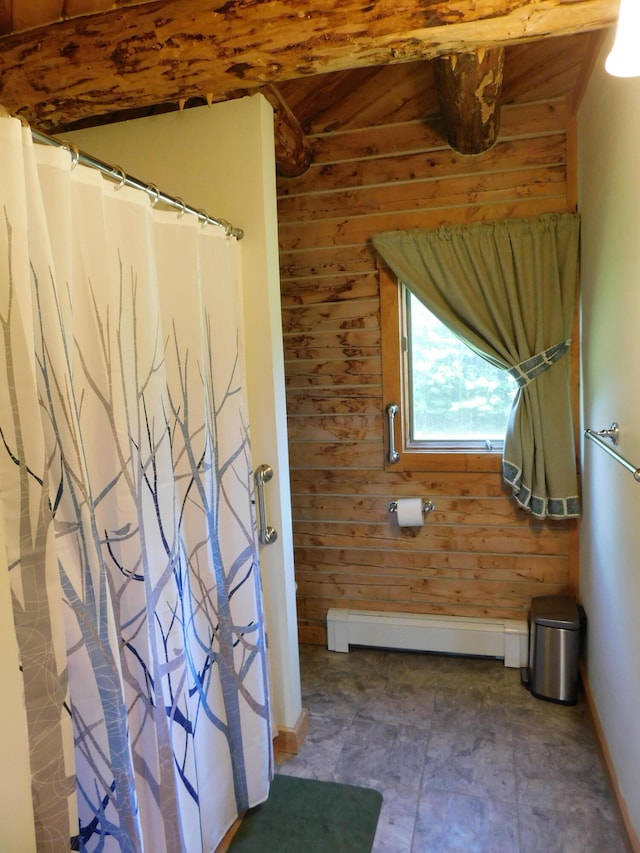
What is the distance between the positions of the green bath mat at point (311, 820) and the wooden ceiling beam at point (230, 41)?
7.71ft

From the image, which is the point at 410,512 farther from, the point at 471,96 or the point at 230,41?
the point at 230,41

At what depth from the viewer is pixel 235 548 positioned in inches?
69.5

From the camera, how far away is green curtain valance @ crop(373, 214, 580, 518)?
246cm

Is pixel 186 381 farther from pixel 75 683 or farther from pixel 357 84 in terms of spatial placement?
pixel 357 84

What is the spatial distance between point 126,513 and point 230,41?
1358mm

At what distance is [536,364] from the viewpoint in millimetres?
2506

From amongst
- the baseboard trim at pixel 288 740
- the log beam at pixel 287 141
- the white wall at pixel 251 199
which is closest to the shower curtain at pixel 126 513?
the white wall at pixel 251 199

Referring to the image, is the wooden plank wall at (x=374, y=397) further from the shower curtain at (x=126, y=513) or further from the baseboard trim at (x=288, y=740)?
the shower curtain at (x=126, y=513)

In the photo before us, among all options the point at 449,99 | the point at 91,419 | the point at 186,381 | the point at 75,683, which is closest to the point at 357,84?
the point at 449,99

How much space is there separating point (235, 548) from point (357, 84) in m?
2.10

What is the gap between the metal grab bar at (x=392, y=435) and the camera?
2.75m

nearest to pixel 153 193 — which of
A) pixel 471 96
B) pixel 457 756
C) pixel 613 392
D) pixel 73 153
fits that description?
pixel 73 153

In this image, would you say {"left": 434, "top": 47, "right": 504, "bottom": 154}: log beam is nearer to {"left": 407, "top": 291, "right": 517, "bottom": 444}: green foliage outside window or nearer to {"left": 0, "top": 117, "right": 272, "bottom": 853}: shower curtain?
{"left": 407, "top": 291, "right": 517, "bottom": 444}: green foliage outside window

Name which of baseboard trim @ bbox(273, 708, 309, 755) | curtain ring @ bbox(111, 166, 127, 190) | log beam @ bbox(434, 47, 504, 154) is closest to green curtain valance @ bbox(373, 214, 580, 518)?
log beam @ bbox(434, 47, 504, 154)
